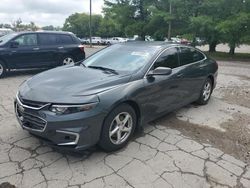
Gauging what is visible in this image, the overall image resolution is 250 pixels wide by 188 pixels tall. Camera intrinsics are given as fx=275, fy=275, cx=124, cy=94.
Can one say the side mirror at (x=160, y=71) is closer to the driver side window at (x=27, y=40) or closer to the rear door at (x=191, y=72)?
the rear door at (x=191, y=72)

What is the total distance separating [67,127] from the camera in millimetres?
3365

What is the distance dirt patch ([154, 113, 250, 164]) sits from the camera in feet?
13.9

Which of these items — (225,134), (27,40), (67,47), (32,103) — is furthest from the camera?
(67,47)

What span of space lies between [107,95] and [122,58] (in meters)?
1.29

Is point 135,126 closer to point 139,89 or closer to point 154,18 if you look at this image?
point 139,89

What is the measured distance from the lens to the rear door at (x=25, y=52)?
909 centimetres

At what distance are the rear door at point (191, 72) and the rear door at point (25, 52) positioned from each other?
5784mm

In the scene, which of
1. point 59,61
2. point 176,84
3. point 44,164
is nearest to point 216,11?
point 59,61

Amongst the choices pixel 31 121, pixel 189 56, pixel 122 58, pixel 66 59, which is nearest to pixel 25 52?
pixel 66 59

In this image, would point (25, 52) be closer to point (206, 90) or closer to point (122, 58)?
point (122, 58)

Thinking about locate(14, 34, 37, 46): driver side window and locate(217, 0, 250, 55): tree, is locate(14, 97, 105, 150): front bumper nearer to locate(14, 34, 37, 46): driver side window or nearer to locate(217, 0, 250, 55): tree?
locate(14, 34, 37, 46): driver side window

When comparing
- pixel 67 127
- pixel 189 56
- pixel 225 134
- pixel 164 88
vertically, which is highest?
pixel 189 56

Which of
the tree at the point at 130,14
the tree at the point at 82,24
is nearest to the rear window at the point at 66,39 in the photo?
the tree at the point at 130,14

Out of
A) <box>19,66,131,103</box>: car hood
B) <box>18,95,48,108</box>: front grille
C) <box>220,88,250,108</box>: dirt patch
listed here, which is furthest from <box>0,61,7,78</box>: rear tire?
<box>220,88,250,108</box>: dirt patch
